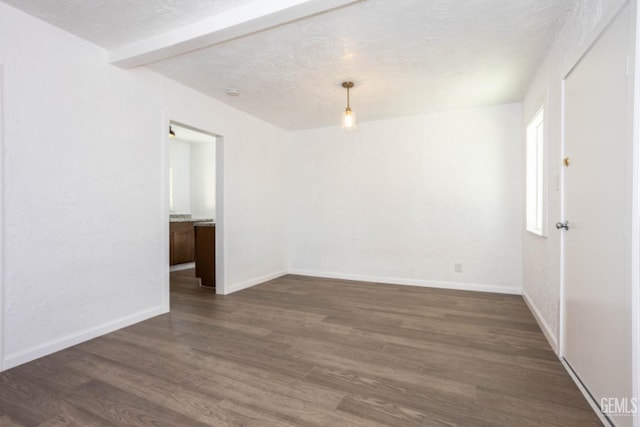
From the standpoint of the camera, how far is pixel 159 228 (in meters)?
3.26

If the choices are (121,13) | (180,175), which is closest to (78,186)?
(121,13)

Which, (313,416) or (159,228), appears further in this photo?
(159,228)

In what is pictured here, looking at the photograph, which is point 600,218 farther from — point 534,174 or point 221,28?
point 221,28

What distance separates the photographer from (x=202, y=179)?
6734 mm

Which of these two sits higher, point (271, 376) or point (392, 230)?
point (392, 230)

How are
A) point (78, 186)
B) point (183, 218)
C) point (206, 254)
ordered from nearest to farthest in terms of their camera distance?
point (78, 186) → point (206, 254) → point (183, 218)

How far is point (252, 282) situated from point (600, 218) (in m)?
3.96

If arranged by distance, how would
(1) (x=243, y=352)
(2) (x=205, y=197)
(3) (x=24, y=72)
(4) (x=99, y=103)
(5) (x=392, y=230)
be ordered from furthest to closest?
(2) (x=205, y=197)
(5) (x=392, y=230)
(4) (x=99, y=103)
(1) (x=243, y=352)
(3) (x=24, y=72)

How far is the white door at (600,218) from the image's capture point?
1.43 m

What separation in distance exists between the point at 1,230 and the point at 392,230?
13.8 ft

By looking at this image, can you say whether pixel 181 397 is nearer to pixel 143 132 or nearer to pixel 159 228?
pixel 159 228

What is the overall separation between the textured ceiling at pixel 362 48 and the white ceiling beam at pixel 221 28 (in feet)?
0.20

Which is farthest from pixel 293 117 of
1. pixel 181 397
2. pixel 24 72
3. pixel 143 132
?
pixel 181 397

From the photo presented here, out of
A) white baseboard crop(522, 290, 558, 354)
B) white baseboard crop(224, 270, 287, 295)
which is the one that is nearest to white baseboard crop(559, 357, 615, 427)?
white baseboard crop(522, 290, 558, 354)
